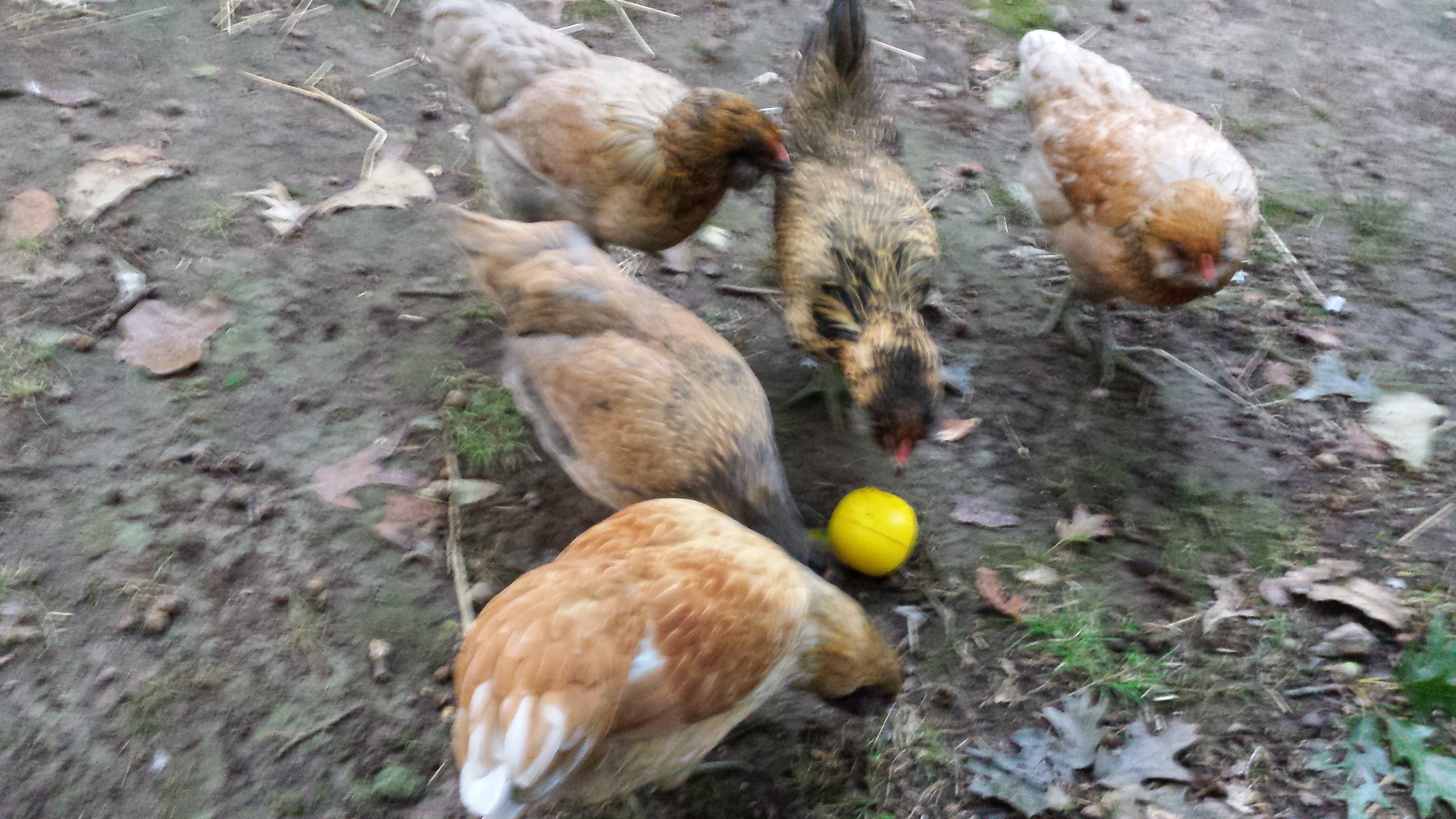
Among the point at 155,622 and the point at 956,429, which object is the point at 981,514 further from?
the point at 155,622

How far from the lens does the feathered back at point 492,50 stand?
307 cm

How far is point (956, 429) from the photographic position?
2904 millimetres

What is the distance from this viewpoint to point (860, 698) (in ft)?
6.57

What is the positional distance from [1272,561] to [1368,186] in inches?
105

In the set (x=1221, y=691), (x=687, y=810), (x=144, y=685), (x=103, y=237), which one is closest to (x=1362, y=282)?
(x=1221, y=691)

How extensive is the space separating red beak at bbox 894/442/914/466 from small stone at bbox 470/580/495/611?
1.24m

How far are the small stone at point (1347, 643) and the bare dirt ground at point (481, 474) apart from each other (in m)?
0.04

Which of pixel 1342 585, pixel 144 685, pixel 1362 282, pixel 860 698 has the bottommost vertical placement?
pixel 144 685

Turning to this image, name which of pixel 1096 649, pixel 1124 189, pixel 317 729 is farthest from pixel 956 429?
pixel 317 729

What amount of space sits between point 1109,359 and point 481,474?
94.1 inches

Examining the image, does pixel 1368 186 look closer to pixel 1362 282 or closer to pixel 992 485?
pixel 1362 282

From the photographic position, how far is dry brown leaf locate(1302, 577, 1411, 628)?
2232 millimetres

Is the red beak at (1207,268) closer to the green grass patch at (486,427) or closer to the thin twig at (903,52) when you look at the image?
the green grass patch at (486,427)

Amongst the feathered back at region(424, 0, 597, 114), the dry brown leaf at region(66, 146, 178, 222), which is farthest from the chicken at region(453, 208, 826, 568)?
the dry brown leaf at region(66, 146, 178, 222)
